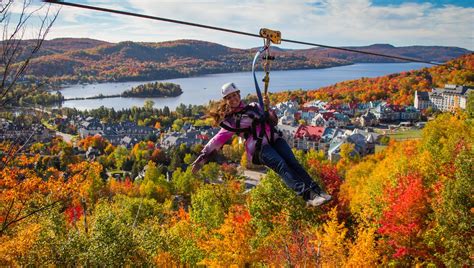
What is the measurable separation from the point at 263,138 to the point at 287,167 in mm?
425

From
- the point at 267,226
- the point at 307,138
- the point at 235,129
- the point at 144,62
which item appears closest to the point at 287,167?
the point at 235,129

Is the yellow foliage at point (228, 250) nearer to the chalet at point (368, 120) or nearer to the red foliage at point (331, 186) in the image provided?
the red foliage at point (331, 186)

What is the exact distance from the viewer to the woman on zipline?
14.3ft

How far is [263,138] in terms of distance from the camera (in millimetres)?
4512

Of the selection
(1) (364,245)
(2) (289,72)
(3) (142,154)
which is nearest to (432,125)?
(1) (364,245)

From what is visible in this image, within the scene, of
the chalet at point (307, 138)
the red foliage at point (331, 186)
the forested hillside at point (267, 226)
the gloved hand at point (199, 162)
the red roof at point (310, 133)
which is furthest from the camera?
the red roof at point (310, 133)

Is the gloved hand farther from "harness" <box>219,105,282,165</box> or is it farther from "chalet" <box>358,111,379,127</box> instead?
"chalet" <box>358,111,379,127</box>

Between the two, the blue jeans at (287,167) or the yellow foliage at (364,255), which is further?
the yellow foliage at (364,255)

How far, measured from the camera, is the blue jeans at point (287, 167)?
435 cm

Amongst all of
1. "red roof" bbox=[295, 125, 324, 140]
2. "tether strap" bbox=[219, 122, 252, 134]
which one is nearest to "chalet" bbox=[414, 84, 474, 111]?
"red roof" bbox=[295, 125, 324, 140]

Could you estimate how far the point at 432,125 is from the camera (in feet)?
83.6

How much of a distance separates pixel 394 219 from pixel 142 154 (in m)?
35.8

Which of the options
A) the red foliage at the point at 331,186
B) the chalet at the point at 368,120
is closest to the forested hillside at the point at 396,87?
the chalet at the point at 368,120

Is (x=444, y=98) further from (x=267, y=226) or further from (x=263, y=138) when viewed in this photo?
(x=263, y=138)
